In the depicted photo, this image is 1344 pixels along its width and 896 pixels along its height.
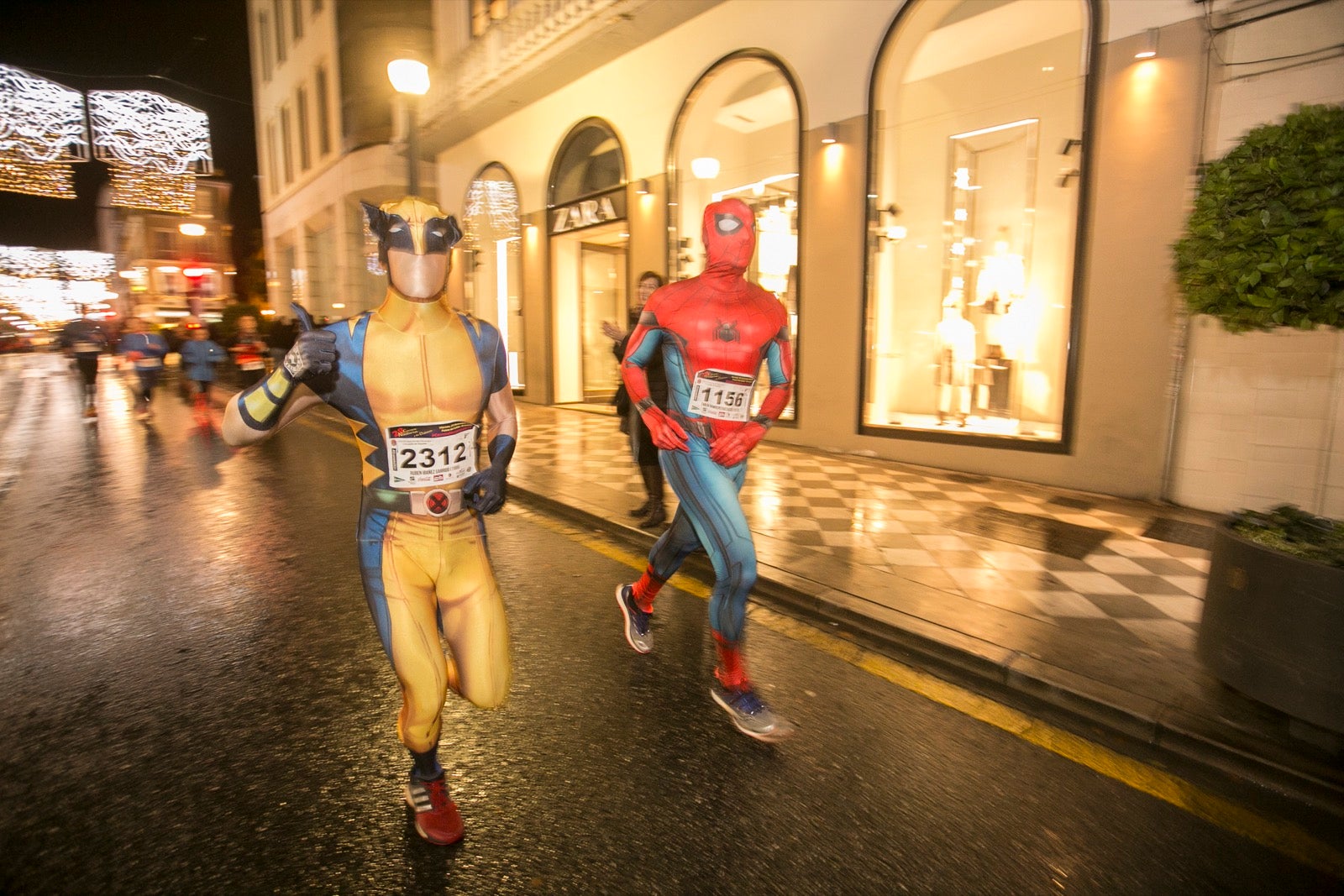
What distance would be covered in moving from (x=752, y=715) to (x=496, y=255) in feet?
52.2

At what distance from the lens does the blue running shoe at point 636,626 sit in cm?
369

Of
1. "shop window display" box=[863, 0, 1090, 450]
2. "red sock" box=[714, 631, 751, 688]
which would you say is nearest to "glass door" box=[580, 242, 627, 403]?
"shop window display" box=[863, 0, 1090, 450]

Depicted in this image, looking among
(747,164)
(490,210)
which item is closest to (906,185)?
(747,164)

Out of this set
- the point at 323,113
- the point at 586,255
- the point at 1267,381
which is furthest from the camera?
the point at 323,113

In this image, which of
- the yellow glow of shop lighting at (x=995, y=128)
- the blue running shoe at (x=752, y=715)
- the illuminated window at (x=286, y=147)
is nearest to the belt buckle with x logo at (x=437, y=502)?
the blue running shoe at (x=752, y=715)

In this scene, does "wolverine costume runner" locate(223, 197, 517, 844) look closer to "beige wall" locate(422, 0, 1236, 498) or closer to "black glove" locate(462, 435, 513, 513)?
"black glove" locate(462, 435, 513, 513)

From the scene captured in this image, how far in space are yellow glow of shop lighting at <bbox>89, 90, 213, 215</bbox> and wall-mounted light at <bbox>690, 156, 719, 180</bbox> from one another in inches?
882

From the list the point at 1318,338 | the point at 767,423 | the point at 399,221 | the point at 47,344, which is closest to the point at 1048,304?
the point at 1318,338

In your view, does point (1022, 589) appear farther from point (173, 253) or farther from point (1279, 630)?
point (173, 253)

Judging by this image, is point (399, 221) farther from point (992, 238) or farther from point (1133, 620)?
point (992, 238)

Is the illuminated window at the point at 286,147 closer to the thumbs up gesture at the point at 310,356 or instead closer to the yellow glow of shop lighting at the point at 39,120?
the yellow glow of shop lighting at the point at 39,120

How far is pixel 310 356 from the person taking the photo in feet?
6.30

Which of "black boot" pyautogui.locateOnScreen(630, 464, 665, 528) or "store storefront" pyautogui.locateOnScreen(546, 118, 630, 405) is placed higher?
"store storefront" pyautogui.locateOnScreen(546, 118, 630, 405)

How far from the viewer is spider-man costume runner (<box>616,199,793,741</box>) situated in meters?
3.00
